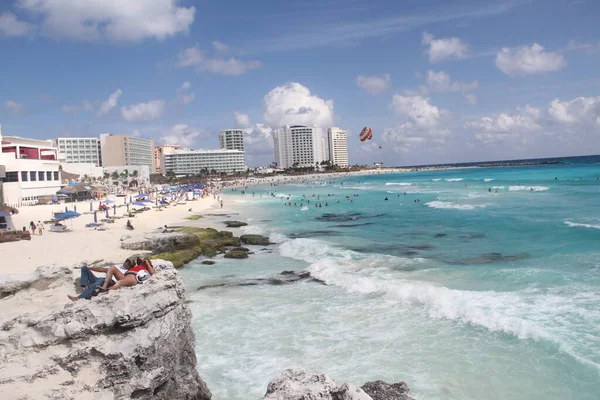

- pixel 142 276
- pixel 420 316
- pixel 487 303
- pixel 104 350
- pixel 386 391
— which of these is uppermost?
pixel 142 276

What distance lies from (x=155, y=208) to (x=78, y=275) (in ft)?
145

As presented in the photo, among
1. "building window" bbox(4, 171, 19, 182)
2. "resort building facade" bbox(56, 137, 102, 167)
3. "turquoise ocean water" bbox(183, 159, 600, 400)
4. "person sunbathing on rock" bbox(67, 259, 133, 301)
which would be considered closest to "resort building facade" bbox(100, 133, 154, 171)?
"resort building facade" bbox(56, 137, 102, 167)

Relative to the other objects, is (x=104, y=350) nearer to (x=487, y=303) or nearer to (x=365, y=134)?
(x=487, y=303)

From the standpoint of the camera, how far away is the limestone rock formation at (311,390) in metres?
5.23

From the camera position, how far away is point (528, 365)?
1033cm

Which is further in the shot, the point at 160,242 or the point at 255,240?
the point at 255,240

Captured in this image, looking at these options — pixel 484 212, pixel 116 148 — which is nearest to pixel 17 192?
pixel 484 212

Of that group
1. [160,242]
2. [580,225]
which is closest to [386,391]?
[160,242]

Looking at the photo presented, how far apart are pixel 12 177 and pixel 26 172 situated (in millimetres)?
2239

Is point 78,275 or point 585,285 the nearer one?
point 78,275

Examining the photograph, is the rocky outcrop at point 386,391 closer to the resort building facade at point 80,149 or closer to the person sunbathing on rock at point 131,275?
the person sunbathing on rock at point 131,275

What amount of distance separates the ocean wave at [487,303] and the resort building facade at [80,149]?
13573cm

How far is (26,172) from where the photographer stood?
5025 cm

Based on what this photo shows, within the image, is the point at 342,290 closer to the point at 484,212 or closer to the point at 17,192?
the point at 484,212
